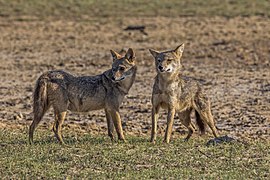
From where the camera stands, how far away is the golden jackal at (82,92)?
11.5m

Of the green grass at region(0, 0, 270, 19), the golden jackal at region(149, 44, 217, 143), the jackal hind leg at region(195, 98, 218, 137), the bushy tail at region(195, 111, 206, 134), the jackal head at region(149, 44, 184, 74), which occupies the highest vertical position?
the jackal head at region(149, 44, 184, 74)

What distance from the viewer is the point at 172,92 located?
38.4 feet

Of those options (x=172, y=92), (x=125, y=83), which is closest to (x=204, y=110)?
(x=172, y=92)

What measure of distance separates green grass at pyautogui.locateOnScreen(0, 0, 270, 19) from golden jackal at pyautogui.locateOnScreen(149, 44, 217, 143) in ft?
63.1

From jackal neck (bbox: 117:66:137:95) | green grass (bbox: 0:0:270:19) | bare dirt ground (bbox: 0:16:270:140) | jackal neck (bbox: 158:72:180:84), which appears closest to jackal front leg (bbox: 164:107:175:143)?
jackal neck (bbox: 158:72:180:84)

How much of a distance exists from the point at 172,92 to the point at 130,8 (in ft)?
75.2

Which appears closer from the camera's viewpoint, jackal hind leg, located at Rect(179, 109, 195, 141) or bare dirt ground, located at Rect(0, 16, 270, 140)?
jackal hind leg, located at Rect(179, 109, 195, 141)

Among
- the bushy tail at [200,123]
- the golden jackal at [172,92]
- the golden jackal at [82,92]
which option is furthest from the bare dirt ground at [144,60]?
the golden jackal at [82,92]

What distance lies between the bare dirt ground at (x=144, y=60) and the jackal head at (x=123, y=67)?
62.3 inches

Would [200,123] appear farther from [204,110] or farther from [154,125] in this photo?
[154,125]

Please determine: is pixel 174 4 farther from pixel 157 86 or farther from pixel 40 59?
pixel 157 86

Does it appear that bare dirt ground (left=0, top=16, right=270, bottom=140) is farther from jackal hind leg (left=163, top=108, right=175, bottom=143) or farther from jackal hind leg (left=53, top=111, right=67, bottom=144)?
jackal hind leg (left=53, top=111, right=67, bottom=144)

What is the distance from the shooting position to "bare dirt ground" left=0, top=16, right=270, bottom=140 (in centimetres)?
1417

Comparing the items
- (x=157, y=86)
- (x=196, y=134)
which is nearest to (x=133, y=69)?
(x=157, y=86)
